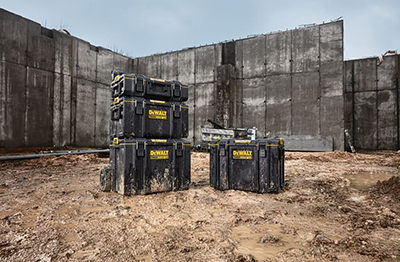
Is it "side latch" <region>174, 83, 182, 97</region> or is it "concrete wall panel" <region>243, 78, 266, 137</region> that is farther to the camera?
"concrete wall panel" <region>243, 78, 266, 137</region>

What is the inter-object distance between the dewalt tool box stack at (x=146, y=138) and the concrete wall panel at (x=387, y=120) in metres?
14.7

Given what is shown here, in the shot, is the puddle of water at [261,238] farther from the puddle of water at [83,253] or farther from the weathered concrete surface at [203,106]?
the weathered concrete surface at [203,106]

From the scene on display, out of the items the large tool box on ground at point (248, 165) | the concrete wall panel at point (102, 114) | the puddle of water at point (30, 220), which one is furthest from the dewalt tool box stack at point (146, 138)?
the concrete wall panel at point (102, 114)

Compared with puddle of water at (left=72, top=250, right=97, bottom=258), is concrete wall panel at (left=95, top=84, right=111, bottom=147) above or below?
above

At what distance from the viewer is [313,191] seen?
15.2 ft

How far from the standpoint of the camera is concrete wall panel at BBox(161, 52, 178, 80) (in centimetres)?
1645

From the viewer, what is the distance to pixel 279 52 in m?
13.8

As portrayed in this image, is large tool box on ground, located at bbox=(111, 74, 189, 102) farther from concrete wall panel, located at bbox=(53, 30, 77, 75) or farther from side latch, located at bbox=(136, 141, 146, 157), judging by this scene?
concrete wall panel, located at bbox=(53, 30, 77, 75)

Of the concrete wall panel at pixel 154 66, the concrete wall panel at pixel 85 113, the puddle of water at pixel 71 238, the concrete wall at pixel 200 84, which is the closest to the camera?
the puddle of water at pixel 71 238

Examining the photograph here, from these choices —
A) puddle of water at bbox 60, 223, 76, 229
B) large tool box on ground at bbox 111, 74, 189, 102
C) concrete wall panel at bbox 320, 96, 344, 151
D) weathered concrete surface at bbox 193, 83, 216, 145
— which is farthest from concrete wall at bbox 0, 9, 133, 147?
concrete wall panel at bbox 320, 96, 344, 151

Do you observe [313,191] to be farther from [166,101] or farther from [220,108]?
[220,108]

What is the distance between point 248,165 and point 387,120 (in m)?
14.4

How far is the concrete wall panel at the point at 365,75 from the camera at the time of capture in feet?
49.8

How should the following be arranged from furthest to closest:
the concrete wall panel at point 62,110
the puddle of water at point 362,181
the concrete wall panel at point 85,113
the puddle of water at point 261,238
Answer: the concrete wall panel at point 85,113
the concrete wall panel at point 62,110
the puddle of water at point 362,181
the puddle of water at point 261,238
